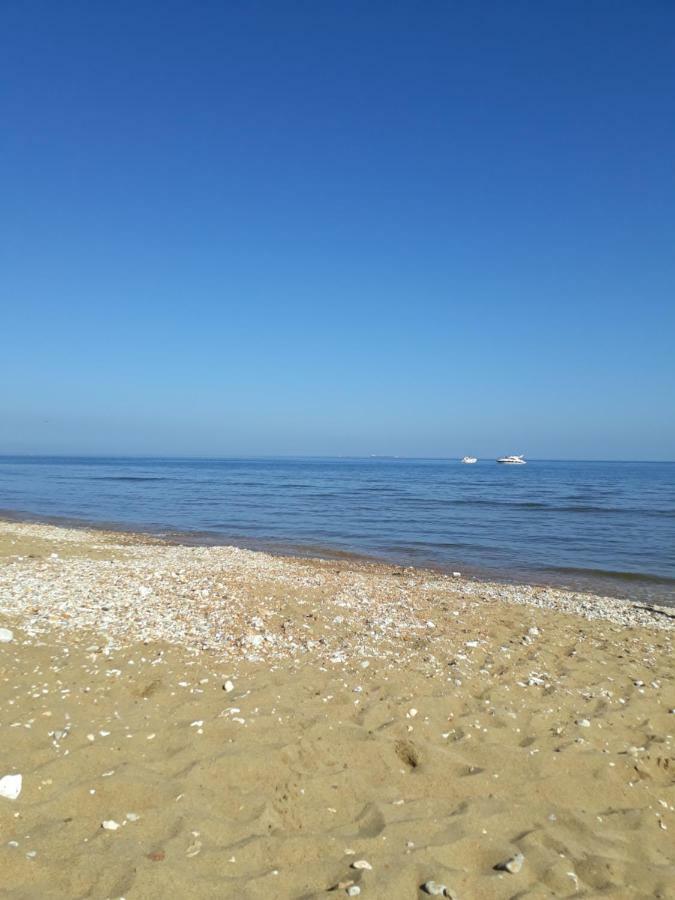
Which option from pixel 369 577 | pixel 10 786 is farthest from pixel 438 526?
pixel 10 786

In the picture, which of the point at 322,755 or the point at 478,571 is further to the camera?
the point at 478,571

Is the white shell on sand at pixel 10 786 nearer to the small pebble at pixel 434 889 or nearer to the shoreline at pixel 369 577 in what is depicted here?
the small pebble at pixel 434 889

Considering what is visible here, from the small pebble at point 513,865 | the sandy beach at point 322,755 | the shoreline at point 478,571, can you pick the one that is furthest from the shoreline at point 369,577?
the small pebble at point 513,865

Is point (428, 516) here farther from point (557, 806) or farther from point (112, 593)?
point (557, 806)

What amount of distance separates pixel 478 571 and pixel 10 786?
48.1ft

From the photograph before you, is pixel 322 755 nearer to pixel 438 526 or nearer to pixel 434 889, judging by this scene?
pixel 434 889

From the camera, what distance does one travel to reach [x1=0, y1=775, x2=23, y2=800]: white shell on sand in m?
3.95

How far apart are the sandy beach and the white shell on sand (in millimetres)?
22

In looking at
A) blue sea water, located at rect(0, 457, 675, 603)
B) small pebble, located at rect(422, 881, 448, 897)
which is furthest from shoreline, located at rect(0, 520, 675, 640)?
small pebble, located at rect(422, 881, 448, 897)

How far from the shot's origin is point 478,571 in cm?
1686

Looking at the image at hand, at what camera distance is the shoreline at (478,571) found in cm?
1485

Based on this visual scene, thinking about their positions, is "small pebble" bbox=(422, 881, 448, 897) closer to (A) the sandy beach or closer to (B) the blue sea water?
(A) the sandy beach

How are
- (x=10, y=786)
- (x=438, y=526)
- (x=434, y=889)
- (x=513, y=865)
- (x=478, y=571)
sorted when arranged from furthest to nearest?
(x=438, y=526) < (x=478, y=571) < (x=10, y=786) < (x=513, y=865) < (x=434, y=889)

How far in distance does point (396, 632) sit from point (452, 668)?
1591mm
